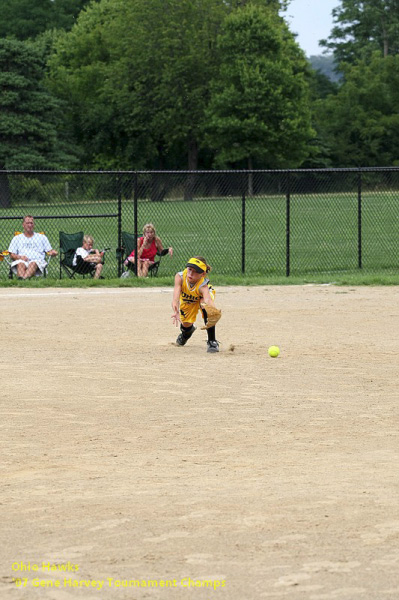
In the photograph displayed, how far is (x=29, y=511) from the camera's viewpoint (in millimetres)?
6113

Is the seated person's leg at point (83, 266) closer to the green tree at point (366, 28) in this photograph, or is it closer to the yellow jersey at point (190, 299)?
the yellow jersey at point (190, 299)

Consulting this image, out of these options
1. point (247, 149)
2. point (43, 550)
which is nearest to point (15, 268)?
point (43, 550)

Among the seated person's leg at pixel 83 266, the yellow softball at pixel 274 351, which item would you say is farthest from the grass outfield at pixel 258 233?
the yellow softball at pixel 274 351

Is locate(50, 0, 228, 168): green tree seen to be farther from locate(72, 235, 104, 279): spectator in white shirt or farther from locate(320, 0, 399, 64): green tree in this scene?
locate(72, 235, 104, 279): spectator in white shirt

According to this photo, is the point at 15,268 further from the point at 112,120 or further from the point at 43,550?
the point at 112,120

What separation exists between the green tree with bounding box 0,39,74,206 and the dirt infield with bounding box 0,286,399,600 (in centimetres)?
4318

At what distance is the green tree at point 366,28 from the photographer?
91312mm

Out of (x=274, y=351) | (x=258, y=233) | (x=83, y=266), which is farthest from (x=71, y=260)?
(x=258, y=233)

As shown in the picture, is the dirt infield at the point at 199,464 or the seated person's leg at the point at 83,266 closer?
the dirt infield at the point at 199,464

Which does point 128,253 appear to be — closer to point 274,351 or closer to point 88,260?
point 88,260

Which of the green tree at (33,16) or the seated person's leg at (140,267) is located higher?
the green tree at (33,16)

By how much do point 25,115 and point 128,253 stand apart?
126ft

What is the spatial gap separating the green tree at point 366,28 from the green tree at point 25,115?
3842 centimetres

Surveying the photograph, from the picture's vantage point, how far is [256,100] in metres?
63.7
